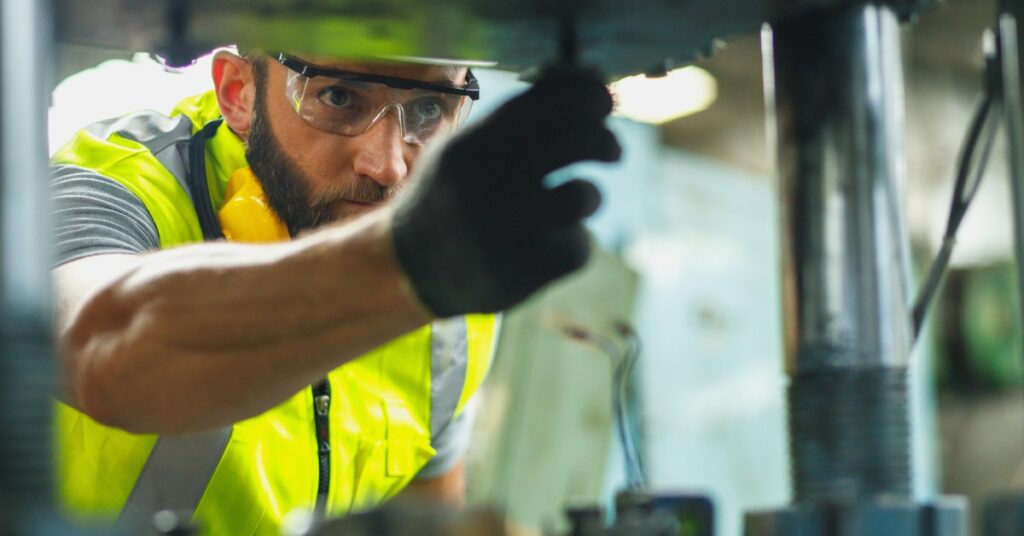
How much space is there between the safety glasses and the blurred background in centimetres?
166

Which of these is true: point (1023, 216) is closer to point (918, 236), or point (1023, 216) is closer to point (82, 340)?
point (82, 340)

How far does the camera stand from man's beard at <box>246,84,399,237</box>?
1368 millimetres

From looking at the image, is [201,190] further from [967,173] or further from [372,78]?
[967,173]

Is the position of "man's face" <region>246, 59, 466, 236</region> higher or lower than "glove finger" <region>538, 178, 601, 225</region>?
higher

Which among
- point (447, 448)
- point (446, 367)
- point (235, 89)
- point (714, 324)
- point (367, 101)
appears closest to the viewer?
point (367, 101)

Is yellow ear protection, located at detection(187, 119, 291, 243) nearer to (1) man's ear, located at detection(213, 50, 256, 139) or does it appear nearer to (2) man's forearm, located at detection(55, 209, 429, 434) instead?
(1) man's ear, located at detection(213, 50, 256, 139)

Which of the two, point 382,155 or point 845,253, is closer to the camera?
point 845,253

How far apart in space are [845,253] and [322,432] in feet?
2.78

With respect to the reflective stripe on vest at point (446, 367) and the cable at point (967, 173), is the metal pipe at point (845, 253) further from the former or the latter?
the reflective stripe on vest at point (446, 367)

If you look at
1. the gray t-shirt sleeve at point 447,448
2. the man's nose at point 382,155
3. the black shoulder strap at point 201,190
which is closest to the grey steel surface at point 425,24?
the man's nose at point 382,155

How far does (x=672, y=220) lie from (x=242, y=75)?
3.41 metres

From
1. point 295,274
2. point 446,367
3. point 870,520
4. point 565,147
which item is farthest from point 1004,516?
point 446,367

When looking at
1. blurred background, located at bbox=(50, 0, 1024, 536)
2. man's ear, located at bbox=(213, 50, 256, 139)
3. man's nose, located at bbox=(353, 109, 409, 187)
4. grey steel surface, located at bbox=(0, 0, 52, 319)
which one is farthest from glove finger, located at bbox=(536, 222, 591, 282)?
blurred background, located at bbox=(50, 0, 1024, 536)

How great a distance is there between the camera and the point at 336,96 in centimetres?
127
